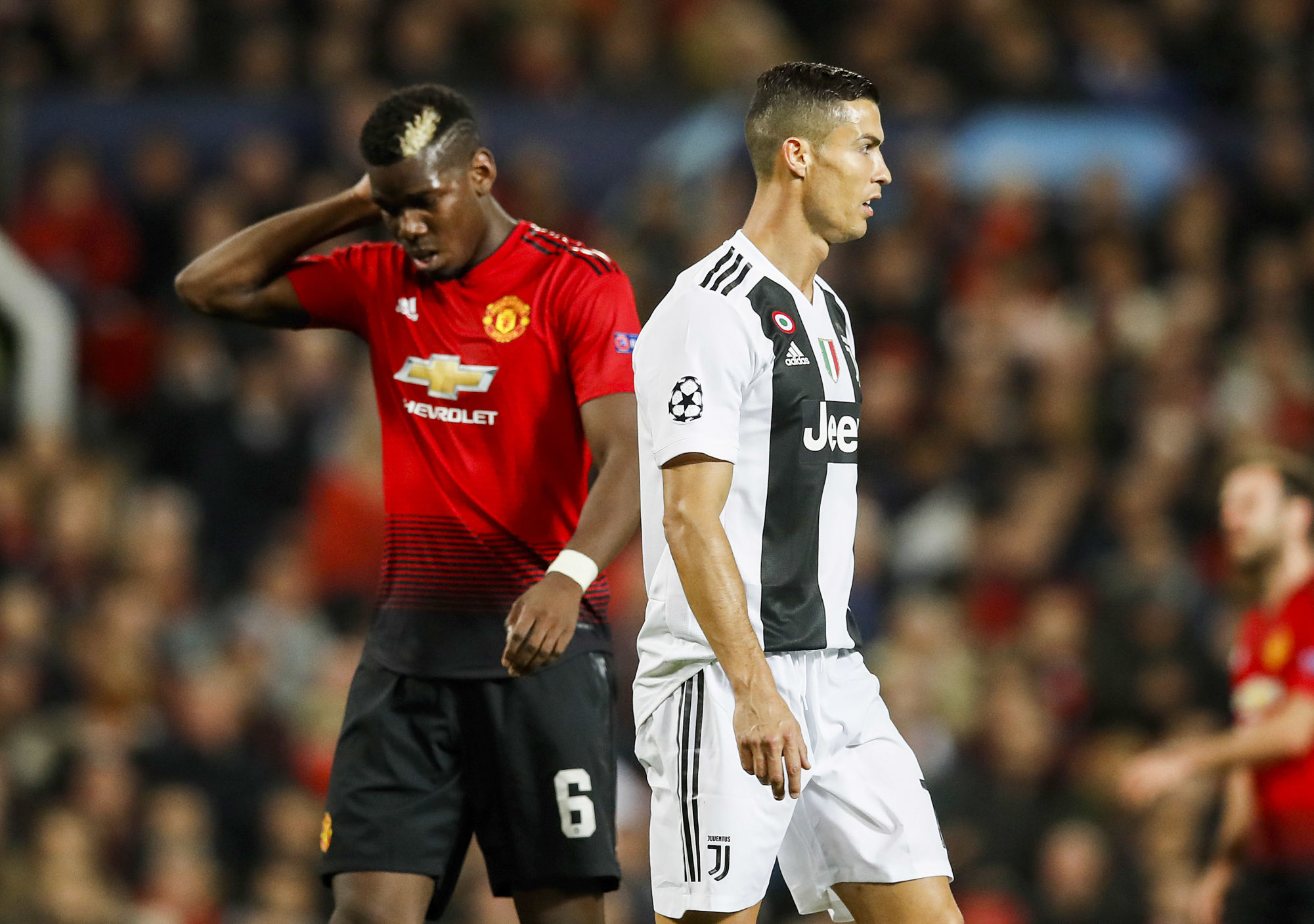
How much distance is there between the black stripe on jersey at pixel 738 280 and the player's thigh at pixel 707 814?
2.89 ft

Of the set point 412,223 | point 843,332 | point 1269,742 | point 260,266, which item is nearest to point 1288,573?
point 1269,742

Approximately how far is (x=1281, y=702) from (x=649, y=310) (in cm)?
522

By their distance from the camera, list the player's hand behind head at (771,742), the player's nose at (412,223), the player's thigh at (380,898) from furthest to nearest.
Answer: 1. the player's nose at (412,223)
2. the player's thigh at (380,898)
3. the player's hand behind head at (771,742)

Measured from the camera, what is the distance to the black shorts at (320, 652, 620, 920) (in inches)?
188

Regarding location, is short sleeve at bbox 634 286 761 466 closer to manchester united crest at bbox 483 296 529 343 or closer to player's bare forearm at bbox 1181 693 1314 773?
manchester united crest at bbox 483 296 529 343

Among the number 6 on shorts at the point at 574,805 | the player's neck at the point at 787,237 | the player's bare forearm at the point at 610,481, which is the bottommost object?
the number 6 on shorts at the point at 574,805

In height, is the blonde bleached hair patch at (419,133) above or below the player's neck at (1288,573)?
above

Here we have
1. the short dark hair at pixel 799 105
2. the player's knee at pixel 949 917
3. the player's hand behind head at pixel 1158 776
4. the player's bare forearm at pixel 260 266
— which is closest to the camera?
the player's knee at pixel 949 917

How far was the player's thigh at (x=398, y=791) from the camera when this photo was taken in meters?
4.75

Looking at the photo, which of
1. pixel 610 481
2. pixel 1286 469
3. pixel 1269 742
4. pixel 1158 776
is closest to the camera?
pixel 610 481

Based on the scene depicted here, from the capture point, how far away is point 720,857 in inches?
166

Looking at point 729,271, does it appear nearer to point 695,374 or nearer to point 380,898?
point 695,374

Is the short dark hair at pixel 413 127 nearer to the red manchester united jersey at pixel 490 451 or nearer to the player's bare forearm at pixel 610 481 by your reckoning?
the red manchester united jersey at pixel 490 451

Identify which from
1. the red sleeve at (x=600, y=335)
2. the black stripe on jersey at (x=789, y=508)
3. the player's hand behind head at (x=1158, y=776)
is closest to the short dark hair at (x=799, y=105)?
the black stripe on jersey at (x=789, y=508)
